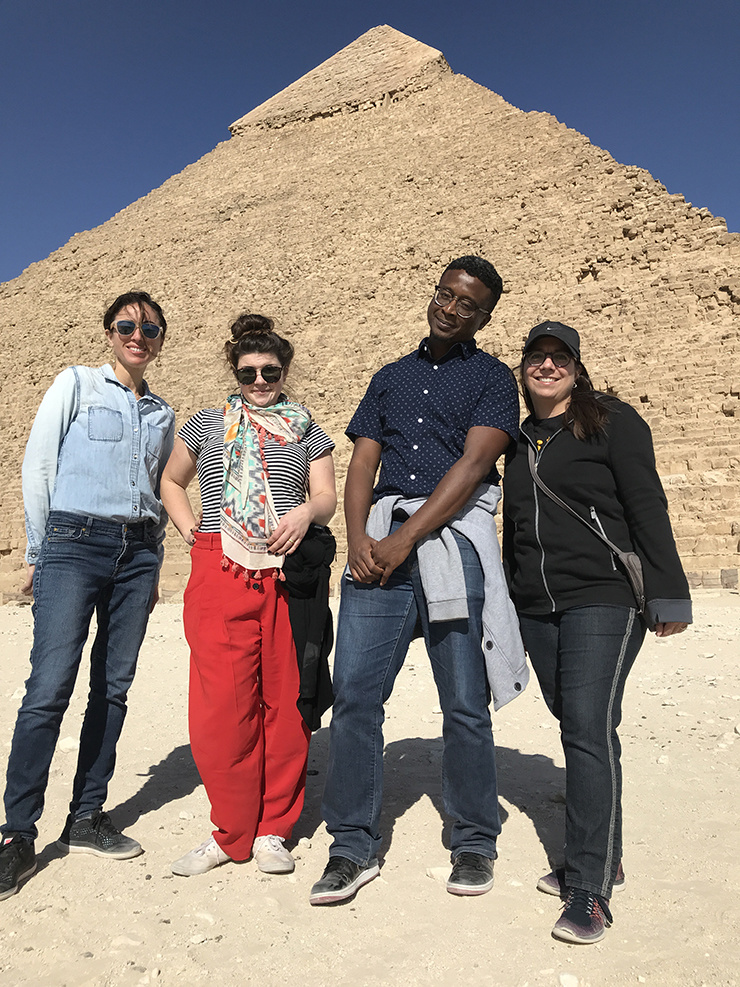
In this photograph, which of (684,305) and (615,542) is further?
(684,305)

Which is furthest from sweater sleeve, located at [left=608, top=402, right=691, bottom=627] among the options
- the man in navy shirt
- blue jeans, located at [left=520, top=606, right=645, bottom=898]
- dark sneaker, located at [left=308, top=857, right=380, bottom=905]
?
dark sneaker, located at [left=308, top=857, right=380, bottom=905]

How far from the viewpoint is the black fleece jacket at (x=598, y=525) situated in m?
2.16

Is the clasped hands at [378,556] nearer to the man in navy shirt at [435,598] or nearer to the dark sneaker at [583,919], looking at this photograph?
the man in navy shirt at [435,598]

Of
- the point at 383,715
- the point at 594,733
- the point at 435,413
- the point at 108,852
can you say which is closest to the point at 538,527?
the point at 435,413

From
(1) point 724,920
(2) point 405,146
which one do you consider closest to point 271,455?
(1) point 724,920

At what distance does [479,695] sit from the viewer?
92.1 inches

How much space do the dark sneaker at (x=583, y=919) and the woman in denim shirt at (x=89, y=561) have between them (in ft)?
5.14

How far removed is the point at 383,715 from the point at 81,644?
1.15 m

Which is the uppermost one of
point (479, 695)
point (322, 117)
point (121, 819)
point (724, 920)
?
point (322, 117)

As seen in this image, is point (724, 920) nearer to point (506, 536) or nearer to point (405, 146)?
point (506, 536)

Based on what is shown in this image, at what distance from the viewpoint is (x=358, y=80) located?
40.2 m

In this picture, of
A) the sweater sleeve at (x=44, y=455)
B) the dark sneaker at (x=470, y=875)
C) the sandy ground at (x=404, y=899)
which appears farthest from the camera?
the sweater sleeve at (x=44, y=455)

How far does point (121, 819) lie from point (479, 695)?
5.66 ft

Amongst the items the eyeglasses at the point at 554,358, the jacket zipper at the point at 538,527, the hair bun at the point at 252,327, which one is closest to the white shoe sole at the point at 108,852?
the jacket zipper at the point at 538,527
